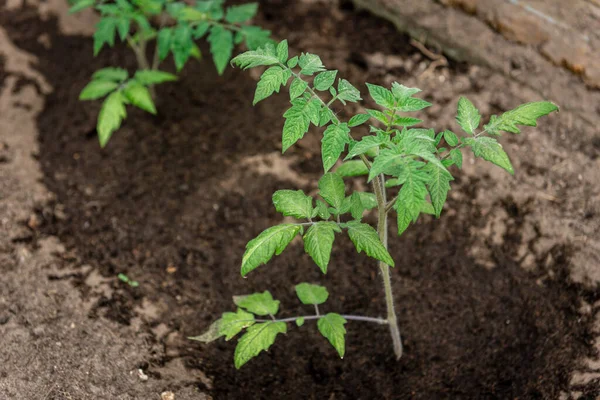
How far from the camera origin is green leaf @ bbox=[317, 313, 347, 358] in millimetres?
2043

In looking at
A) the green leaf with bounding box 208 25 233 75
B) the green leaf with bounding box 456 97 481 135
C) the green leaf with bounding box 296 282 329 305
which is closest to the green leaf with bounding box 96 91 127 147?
the green leaf with bounding box 208 25 233 75

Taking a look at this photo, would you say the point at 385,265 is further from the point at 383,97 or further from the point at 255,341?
the point at 383,97

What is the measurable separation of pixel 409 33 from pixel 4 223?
7.69 feet

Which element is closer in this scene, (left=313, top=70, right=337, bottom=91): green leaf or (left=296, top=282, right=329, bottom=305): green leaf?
(left=313, top=70, right=337, bottom=91): green leaf

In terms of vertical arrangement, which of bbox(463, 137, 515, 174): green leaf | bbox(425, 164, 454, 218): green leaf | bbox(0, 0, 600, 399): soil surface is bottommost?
bbox(0, 0, 600, 399): soil surface

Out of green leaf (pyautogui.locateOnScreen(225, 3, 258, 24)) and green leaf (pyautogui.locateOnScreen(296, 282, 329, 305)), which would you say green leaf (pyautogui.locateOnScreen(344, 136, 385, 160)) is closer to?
green leaf (pyautogui.locateOnScreen(296, 282, 329, 305))

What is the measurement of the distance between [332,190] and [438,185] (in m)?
0.38

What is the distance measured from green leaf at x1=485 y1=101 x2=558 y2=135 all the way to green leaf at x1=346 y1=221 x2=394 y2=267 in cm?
44

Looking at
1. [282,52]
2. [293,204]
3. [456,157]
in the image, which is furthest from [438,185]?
[282,52]

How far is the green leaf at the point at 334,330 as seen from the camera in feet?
6.70

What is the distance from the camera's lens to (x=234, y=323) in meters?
2.22

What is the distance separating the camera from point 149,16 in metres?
3.81

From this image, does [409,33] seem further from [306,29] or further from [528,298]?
[528,298]

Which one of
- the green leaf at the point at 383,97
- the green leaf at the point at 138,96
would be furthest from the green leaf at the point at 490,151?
the green leaf at the point at 138,96
